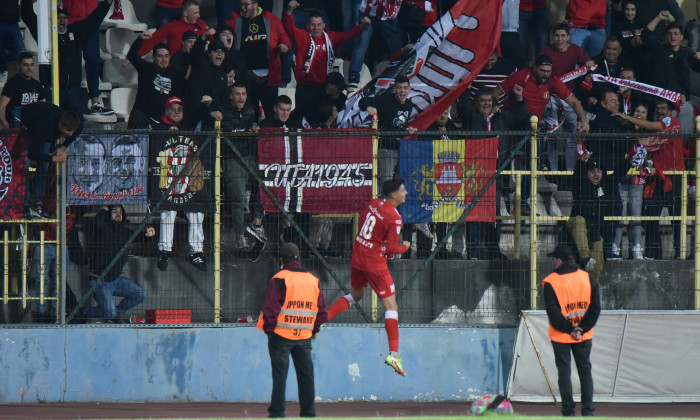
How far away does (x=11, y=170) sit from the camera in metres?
13.5

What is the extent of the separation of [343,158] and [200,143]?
1906 mm

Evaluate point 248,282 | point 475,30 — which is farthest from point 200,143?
point 475,30

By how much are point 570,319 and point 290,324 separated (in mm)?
3276

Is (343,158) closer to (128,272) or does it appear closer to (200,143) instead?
(200,143)

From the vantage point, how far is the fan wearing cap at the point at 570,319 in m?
11.8

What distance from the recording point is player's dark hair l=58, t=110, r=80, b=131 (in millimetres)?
13141

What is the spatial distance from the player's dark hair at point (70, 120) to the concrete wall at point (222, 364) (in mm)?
2627

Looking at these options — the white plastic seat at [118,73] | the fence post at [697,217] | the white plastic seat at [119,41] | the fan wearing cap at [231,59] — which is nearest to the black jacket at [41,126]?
the fan wearing cap at [231,59]

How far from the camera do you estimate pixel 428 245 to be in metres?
14.1

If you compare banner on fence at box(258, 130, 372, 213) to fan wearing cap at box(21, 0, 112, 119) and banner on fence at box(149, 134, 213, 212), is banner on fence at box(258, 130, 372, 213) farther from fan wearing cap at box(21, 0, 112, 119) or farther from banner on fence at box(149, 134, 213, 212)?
fan wearing cap at box(21, 0, 112, 119)

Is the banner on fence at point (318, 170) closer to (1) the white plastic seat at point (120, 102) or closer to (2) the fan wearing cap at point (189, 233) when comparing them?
(2) the fan wearing cap at point (189, 233)

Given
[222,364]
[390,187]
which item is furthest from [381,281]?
[222,364]

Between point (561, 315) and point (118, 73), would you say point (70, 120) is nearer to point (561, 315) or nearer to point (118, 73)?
point (118, 73)

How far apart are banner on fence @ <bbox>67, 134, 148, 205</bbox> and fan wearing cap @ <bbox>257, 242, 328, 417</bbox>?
3.54 m
